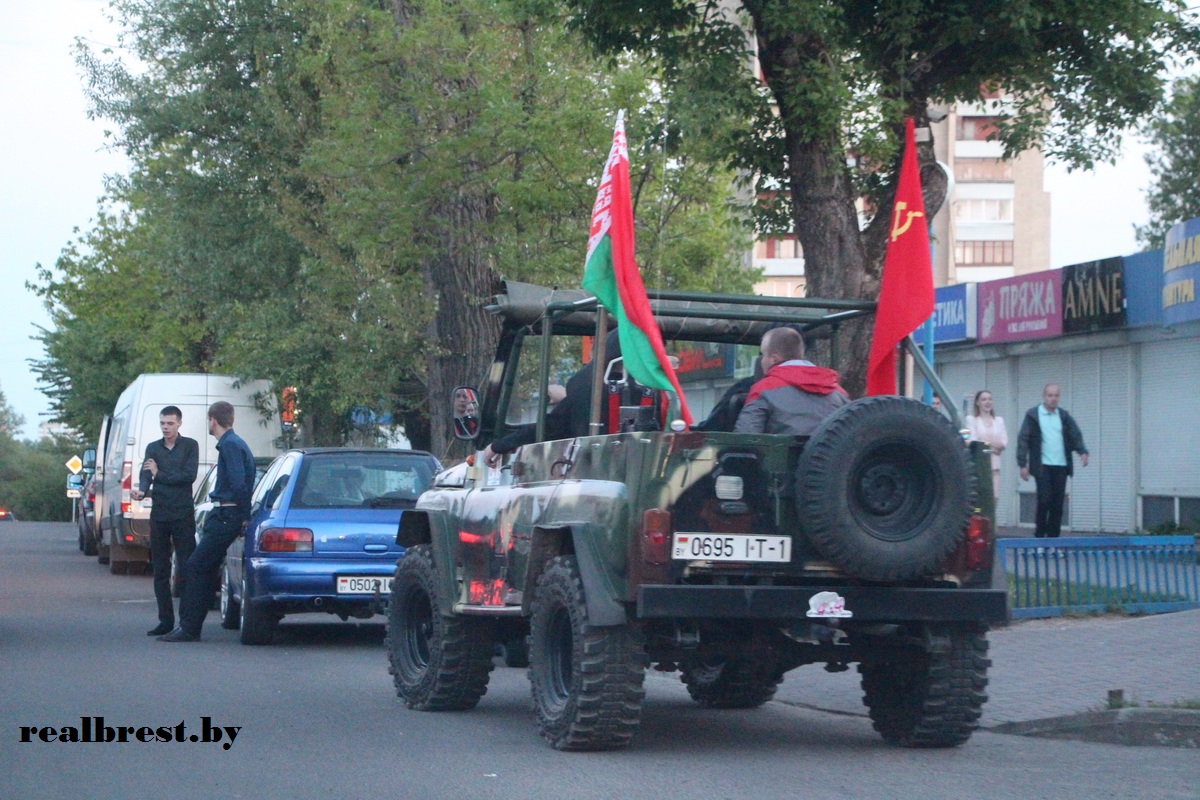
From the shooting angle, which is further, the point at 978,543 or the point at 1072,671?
the point at 1072,671

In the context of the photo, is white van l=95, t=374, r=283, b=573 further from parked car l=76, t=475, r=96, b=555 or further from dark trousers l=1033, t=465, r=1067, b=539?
dark trousers l=1033, t=465, r=1067, b=539

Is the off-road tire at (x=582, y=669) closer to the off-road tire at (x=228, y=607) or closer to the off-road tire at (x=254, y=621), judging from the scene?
the off-road tire at (x=254, y=621)

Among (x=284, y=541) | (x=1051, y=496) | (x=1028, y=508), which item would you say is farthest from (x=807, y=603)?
(x=1028, y=508)

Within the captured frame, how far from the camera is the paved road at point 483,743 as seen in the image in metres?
6.69

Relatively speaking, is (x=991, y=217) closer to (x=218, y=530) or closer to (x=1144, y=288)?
(x=1144, y=288)

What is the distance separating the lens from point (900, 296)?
26.0ft

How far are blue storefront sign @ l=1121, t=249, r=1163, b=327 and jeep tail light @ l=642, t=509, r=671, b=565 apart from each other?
1551cm

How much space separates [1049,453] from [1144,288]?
20.2 ft

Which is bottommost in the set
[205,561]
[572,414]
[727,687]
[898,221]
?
[727,687]

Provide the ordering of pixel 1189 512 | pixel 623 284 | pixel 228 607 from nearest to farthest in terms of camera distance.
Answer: pixel 623 284 < pixel 228 607 < pixel 1189 512

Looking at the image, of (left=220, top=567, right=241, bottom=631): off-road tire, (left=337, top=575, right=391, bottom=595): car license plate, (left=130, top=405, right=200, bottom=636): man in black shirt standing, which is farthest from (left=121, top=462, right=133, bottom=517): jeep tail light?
(left=337, top=575, right=391, bottom=595): car license plate

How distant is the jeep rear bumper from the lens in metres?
6.84

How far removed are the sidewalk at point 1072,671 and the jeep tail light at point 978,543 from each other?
1.65 meters

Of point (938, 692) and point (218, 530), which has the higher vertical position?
point (218, 530)
